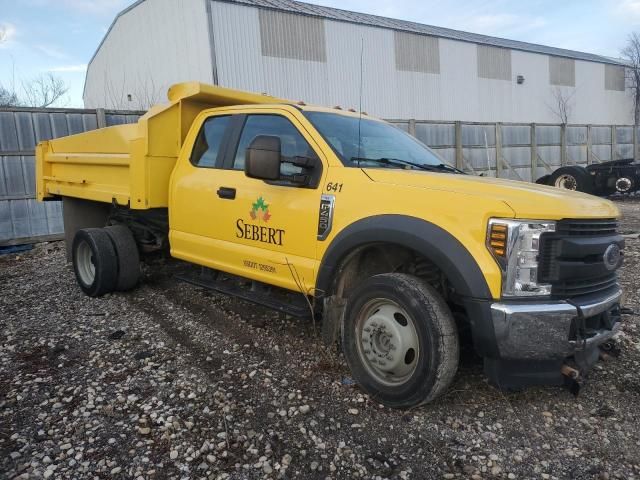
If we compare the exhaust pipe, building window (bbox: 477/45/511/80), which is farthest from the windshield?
building window (bbox: 477/45/511/80)

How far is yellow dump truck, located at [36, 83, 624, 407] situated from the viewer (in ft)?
8.85

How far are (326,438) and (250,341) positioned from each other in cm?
150

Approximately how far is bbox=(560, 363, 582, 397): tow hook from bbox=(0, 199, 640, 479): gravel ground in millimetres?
240

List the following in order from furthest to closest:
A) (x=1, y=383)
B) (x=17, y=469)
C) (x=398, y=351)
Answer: (x=1, y=383) < (x=398, y=351) < (x=17, y=469)

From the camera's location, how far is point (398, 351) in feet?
10.0

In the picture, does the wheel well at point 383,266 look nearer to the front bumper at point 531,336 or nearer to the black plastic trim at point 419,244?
the black plastic trim at point 419,244

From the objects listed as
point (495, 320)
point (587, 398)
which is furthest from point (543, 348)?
point (587, 398)

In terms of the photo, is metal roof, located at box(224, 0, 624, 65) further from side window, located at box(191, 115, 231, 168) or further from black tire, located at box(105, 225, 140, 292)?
side window, located at box(191, 115, 231, 168)

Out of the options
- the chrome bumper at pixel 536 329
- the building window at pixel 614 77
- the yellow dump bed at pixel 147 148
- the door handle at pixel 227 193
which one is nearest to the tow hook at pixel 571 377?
the chrome bumper at pixel 536 329

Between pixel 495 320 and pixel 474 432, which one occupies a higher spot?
pixel 495 320

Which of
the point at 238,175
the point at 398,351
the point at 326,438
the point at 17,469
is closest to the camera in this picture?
the point at 17,469

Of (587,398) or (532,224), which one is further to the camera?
(587,398)

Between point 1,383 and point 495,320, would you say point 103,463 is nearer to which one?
point 1,383

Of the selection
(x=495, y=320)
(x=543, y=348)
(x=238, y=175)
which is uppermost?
(x=238, y=175)
